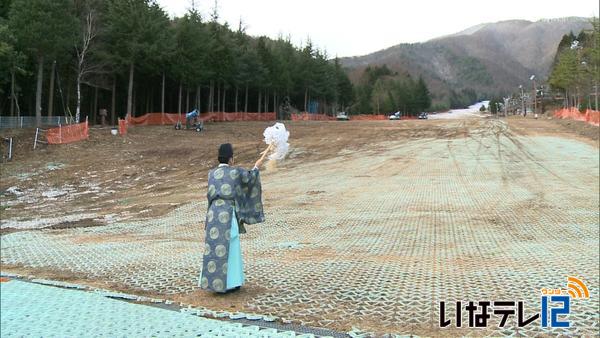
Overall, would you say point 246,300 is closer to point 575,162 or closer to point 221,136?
point 575,162

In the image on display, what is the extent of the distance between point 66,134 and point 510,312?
24580 millimetres

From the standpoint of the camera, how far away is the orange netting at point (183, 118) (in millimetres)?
39688

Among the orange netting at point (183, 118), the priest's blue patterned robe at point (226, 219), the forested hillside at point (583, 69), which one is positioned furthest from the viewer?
the forested hillside at point (583, 69)

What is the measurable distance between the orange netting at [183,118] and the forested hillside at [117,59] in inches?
46.6

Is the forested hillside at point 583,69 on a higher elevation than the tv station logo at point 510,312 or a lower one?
higher

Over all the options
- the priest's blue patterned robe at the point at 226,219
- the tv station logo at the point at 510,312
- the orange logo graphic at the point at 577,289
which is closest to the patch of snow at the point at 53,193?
the priest's blue patterned robe at the point at 226,219

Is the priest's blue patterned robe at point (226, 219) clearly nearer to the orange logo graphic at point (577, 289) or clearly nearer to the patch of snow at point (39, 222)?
the orange logo graphic at point (577, 289)

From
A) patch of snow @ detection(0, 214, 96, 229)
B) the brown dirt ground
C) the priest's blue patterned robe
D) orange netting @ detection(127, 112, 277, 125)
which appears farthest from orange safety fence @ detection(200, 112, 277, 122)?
the priest's blue patterned robe

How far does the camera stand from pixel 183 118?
42.7 metres

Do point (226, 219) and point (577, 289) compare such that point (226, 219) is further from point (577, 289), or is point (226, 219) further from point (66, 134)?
point (66, 134)

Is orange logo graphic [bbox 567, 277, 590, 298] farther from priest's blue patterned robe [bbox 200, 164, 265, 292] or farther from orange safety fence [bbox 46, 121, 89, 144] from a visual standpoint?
orange safety fence [bbox 46, 121, 89, 144]

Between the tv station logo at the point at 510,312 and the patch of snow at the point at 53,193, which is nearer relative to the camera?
the tv station logo at the point at 510,312

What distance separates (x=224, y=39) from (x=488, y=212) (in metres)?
43.6

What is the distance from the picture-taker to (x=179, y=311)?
14.9 feet
